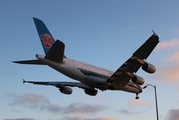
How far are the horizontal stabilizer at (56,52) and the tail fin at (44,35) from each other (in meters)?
3.88

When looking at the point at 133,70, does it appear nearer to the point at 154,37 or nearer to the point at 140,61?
the point at 140,61

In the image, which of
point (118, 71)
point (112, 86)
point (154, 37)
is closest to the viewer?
point (154, 37)

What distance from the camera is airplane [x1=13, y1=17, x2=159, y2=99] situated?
24.7 meters

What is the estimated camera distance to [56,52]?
2497 cm

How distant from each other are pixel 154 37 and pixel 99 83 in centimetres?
827

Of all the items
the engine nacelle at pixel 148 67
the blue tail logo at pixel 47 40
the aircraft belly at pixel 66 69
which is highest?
the blue tail logo at pixel 47 40

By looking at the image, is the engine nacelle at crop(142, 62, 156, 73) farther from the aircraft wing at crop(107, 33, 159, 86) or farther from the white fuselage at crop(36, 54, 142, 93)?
the white fuselage at crop(36, 54, 142, 93)

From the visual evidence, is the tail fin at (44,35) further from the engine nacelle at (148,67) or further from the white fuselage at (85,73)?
the engine nacelle at (148,67)

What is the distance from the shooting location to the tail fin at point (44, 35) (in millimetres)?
29844

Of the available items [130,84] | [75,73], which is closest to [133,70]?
[130,84]

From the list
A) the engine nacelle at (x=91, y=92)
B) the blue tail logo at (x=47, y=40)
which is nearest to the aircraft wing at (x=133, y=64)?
the engine nacelle at (x=91, y=92)

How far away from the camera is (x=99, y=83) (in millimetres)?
28844

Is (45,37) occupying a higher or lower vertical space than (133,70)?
higher

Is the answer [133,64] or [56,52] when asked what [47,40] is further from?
[133,64]
